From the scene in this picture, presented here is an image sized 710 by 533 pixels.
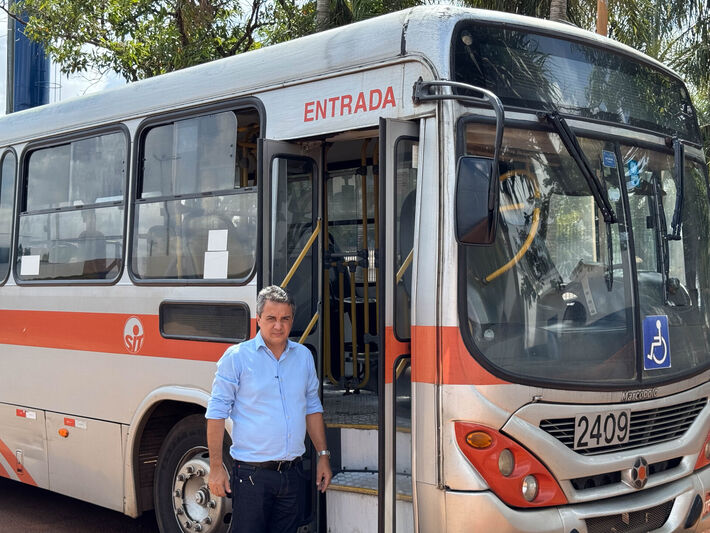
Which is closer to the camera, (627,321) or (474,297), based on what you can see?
(474,297)

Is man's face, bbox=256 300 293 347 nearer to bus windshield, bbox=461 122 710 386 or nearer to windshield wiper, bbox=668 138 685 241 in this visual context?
bus windshield, bbox=461 122 710 386

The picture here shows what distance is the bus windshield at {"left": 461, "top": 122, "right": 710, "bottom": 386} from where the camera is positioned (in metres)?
4.39

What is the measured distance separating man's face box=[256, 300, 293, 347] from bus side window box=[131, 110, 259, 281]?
0.92 m

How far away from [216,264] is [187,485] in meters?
1.38

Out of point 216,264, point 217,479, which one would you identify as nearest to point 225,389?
point 217,479

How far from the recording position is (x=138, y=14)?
52.7ft

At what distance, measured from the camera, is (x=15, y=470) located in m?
7.08

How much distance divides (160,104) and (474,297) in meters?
2.69

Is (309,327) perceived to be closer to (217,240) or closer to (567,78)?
(217,240)

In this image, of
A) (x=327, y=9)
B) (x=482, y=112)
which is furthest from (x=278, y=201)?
(x=327, y=9)

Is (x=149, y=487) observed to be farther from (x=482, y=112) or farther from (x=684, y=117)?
(x=684, y=117)

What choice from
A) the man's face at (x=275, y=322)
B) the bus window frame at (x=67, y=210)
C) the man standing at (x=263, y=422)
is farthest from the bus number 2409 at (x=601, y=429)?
the bus window frame at (x=67, y=210)

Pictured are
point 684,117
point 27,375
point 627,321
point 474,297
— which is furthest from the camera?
point 27,375

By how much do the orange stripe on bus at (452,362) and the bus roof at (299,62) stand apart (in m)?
1.23
